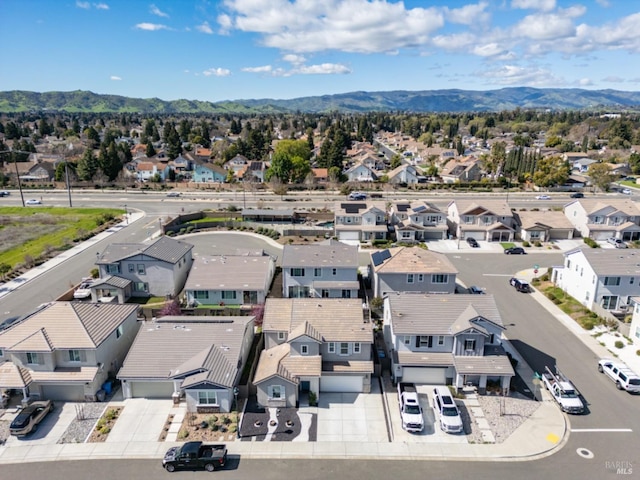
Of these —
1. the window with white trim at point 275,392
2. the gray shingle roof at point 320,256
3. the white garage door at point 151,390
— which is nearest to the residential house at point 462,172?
the gray shingle roof at point 320,256

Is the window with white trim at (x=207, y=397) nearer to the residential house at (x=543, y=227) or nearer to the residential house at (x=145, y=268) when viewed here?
the residential house at (x=145, y=268)

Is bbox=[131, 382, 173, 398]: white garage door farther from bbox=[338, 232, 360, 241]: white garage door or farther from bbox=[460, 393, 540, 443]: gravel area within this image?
bbox=[338, 232, 360, 241]: white garage door

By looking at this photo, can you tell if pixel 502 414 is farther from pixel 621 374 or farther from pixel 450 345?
pixel 621 374

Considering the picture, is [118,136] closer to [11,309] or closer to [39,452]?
[11,309]

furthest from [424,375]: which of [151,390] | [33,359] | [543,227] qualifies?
[543,227]

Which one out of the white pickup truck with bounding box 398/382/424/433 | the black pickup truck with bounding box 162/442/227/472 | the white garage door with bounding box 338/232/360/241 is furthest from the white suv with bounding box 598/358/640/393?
the white garage door with bounding box 338/232/360/241

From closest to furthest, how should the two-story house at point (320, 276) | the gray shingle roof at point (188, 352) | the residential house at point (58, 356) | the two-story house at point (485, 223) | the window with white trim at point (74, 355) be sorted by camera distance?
the gray shingle roof at point (188, 352)
the residential house at point (58, 356)
the window with white trim at point (74, 355)
the two-story house at point (320, 276)
the two-story house at point (485, 223)

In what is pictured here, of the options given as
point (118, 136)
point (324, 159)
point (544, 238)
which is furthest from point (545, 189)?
point (118, 136)
